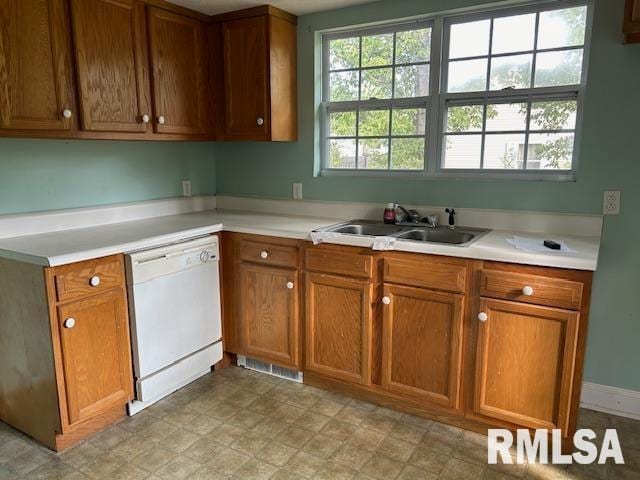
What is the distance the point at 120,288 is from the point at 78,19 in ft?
4.37

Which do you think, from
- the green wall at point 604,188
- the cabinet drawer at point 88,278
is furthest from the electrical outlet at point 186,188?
the green wall at point 604,188

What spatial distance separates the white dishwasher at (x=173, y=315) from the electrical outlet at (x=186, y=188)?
782mm

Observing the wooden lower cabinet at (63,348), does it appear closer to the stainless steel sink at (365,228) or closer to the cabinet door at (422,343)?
the stainless steel sink at (365,228)

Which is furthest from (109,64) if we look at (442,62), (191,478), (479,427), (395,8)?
(479,427)

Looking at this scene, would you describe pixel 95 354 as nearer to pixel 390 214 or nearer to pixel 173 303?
pixel 173 303

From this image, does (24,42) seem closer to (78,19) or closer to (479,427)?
(78,19)

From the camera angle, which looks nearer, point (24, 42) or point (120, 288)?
point (24, 42)

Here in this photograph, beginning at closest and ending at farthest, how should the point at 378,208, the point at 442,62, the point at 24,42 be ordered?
the point at 24,42 → the point at 442,62 → the point at 378,208

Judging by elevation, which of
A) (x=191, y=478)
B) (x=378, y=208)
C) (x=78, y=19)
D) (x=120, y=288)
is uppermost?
(x=78, y=19)

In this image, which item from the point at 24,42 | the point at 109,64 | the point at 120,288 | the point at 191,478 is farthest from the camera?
the point at 109,64

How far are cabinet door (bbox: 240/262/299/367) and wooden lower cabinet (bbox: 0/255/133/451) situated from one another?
0.72 m

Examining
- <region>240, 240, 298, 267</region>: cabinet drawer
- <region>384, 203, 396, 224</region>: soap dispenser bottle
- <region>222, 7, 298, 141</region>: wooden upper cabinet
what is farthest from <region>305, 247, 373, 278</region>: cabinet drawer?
<region>222, 7, 298, 141</region>: wooden upper cabinet

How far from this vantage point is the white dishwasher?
233cm

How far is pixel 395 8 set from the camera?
2715 mm
